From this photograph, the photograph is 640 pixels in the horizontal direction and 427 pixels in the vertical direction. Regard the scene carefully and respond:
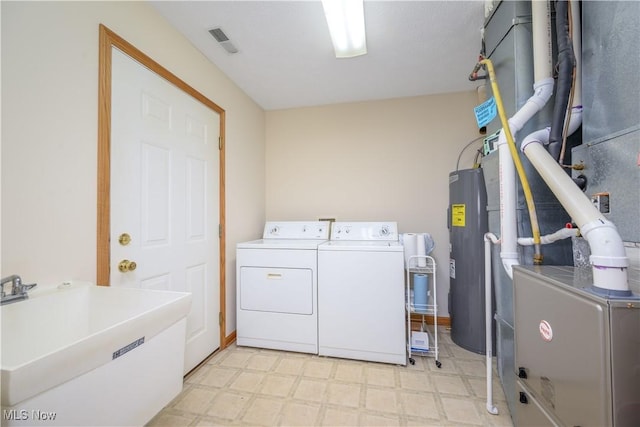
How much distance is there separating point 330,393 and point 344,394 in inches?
3.5

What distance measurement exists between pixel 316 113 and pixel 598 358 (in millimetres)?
2873

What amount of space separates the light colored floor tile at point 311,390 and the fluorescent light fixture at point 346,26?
2.34 metres

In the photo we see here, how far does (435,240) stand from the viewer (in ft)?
8.66

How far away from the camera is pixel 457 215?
7.28ft

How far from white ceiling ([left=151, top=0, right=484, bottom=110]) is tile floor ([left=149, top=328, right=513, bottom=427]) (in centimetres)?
241

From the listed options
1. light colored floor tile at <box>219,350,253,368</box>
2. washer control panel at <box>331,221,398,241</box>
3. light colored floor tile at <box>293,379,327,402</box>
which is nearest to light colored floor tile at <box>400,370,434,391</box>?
light colored floor tile at <box>293,379,327,402</box>

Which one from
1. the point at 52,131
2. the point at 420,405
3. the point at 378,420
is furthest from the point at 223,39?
the point at 420,405

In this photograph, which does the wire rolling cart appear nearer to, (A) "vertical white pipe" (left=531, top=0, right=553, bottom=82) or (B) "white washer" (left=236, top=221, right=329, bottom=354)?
(B) "white washer" (left=236, top=221, right=329, bottom=354)

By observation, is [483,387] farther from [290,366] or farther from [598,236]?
[598,236]

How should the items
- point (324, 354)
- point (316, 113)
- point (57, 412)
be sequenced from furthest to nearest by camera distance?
point (316, 113)
point (324, 354)
point (57, 412)

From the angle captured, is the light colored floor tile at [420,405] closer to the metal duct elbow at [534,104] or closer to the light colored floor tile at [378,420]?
the light colored floor tile at [378,420]

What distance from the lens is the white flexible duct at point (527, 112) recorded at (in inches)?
48.0

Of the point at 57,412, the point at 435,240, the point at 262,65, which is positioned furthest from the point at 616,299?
the point at 262,65

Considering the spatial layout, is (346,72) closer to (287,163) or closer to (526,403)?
(287,163)
